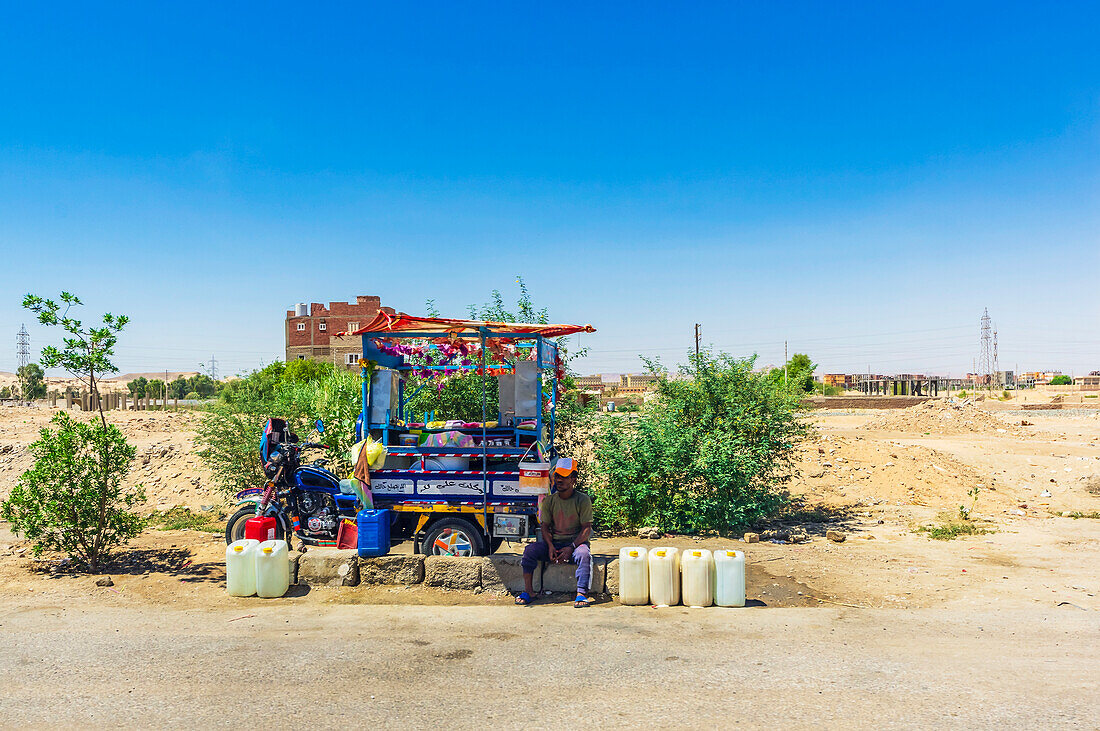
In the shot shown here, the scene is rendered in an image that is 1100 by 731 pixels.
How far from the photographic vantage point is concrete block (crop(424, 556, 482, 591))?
26.0 feet

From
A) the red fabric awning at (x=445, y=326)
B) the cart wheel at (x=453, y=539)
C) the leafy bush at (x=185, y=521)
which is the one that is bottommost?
the leafy bush at (x=185, y=521)

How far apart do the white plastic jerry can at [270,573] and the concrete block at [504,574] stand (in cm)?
212

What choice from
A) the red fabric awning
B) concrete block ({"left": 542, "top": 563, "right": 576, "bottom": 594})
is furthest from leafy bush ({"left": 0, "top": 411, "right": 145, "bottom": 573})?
concrete block ({"left": 542, "top": 563, "right": 576, "bottom": 594})

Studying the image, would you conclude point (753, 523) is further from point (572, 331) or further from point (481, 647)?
point (481, 647)

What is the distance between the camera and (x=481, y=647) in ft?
20.3

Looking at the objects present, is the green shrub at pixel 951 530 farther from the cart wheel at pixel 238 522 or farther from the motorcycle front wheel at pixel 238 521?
the motorcycle front wheel at pixel 238 521

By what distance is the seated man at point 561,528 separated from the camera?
7.56 meters

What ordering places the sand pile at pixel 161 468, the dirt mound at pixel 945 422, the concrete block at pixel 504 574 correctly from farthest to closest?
the dirt mound at pixel 945 422, the sand pile at pixel 161 468, the concrete block at pixel 504 574

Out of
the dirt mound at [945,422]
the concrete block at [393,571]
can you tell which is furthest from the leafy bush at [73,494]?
the dirt mound at [945,422]

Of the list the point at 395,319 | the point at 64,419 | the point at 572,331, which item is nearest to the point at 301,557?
the point at 395,319

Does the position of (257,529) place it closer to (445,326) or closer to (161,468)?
(445,326)

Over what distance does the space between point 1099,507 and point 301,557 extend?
14340 mm

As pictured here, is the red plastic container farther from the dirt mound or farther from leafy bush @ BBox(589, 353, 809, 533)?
the dirt mound

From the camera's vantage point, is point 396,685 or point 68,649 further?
point 68,649
